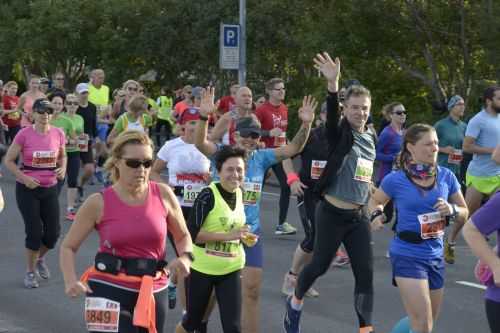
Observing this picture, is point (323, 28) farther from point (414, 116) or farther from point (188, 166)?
point (188, 166)

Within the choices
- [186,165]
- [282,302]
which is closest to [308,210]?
[282,302]

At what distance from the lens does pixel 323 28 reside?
20.8m

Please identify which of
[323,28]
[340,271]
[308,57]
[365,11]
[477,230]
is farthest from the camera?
[308,57]

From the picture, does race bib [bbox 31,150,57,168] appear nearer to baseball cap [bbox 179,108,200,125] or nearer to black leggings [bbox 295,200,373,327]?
baseball cap [bbox 179,108,200,125]

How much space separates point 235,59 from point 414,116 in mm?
3880

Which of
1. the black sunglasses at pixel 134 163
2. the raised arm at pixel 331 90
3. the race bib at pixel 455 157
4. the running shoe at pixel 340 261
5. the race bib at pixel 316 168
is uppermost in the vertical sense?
the raised arm at pixel 331 90

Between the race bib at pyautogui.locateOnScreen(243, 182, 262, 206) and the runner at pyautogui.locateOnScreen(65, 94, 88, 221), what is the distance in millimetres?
6483

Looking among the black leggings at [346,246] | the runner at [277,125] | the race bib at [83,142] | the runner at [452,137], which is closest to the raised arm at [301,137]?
the black leggings at [346,246]

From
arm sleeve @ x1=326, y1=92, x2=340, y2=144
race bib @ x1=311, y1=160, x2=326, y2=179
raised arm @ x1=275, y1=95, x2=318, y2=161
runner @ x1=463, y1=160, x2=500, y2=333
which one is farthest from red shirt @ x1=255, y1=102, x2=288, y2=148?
runner @ x1=463, y1=160, x2=500, y2=333

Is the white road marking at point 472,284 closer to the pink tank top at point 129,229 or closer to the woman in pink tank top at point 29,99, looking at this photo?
the pink tank top at point 129,229

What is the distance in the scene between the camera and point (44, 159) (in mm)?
9680

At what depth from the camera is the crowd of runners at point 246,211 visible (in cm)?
525

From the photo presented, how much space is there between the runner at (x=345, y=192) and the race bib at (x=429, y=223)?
967 millimetres

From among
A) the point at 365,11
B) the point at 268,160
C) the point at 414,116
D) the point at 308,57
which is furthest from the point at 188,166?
the point at 308,57
